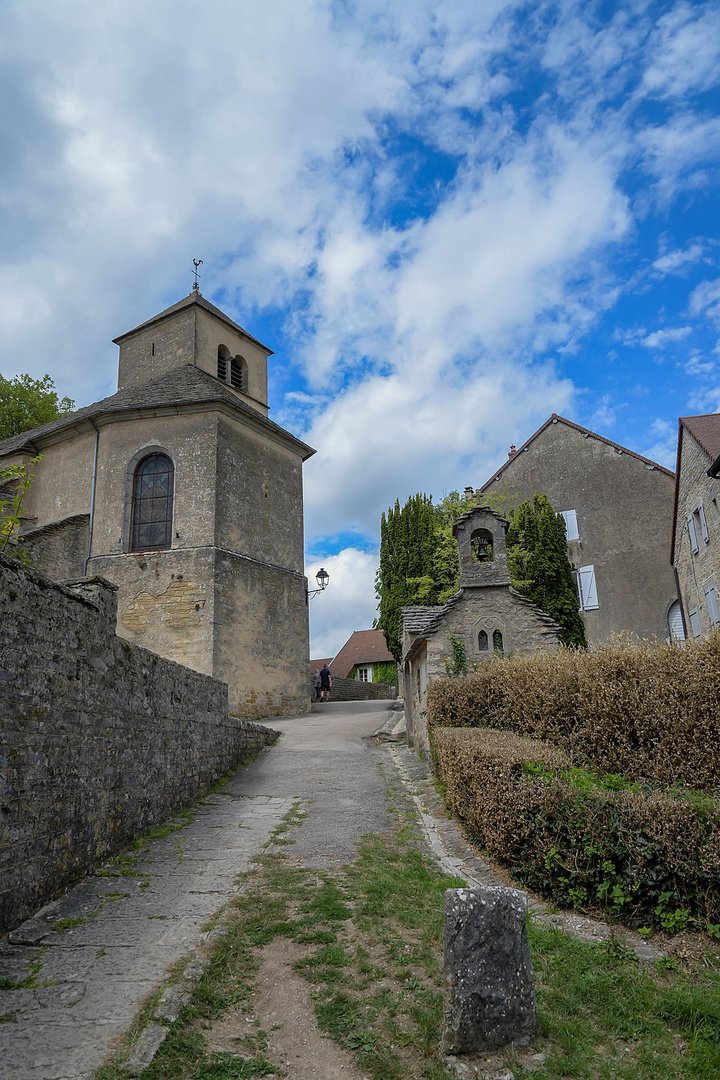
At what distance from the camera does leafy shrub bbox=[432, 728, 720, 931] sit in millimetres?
4680

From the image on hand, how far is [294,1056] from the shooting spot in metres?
3.39

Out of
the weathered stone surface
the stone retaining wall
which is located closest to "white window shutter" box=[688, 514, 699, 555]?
the stone retaining wall

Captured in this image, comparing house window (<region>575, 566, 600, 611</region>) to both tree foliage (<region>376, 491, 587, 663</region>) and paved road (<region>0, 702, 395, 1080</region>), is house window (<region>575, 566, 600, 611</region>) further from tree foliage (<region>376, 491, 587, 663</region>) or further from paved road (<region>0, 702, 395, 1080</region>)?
paved road (<region>0, 702, 395, 1080</region>)

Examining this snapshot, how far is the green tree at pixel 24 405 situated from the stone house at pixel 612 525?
22378 millimetres

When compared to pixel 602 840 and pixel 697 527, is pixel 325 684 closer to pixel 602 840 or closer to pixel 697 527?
pixel 697 527

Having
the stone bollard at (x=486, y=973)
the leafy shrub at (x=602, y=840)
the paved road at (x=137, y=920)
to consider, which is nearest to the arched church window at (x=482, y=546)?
the paved road at (x=137, y=920)

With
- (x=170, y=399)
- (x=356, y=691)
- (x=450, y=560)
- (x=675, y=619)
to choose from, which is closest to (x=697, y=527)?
(x=675, y=619)

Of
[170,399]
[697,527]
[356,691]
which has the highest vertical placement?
[170,399]

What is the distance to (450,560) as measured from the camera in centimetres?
2544

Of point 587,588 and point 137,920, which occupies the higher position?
point 587,588

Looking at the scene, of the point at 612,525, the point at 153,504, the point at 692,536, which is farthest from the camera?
the point at 612,525

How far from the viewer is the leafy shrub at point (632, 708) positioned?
721 centimetres

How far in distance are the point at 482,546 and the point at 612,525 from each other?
1134 centimetres

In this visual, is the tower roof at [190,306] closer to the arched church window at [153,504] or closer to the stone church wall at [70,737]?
the arched church window at [153,504]
